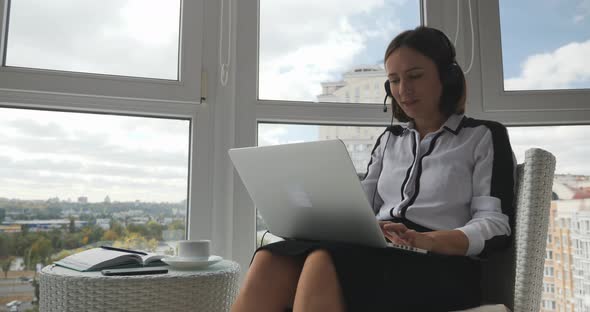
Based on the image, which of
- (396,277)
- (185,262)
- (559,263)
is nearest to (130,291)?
(185,262)

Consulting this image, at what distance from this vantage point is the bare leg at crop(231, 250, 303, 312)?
0.96 meters

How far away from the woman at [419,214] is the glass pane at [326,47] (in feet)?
1.76

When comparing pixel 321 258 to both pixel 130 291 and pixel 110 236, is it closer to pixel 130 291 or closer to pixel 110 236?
pixel 130 291

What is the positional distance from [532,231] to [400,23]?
1.20 metres

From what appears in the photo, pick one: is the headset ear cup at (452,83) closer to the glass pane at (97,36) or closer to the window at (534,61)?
the window at (534,61)

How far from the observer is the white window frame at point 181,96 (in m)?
1.66

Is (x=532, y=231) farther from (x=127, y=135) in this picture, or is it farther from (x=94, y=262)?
(x=127, y=135)

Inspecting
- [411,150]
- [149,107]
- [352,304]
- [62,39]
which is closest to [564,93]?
[411,150]

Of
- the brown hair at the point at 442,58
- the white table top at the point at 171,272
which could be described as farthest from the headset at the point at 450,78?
the white table top at the point at 171,272

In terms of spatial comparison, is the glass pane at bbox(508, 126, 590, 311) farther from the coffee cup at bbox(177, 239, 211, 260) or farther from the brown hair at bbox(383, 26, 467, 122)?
the coffee cup at bbox(177, 239, 211, 260)

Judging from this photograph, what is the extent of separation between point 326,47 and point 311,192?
3.56 feet

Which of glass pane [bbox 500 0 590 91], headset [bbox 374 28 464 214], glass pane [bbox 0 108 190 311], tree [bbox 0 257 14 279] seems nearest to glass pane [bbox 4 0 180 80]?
glass pane [bbox 0 108 190 311]

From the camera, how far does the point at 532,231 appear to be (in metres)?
1.02

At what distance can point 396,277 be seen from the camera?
3.10ft
